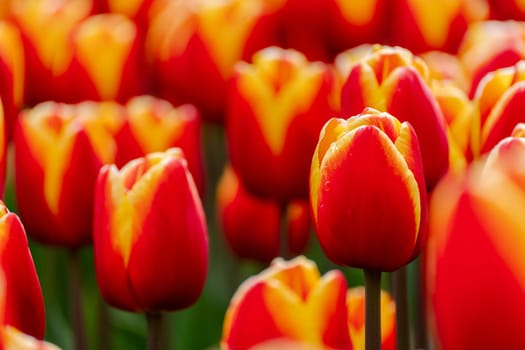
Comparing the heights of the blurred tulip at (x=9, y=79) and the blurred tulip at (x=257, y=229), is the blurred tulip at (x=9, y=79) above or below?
above

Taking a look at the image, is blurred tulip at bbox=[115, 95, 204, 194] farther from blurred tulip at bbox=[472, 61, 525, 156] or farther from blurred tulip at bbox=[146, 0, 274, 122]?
blurred tulip at bbox=[472, 61, 525, 156]

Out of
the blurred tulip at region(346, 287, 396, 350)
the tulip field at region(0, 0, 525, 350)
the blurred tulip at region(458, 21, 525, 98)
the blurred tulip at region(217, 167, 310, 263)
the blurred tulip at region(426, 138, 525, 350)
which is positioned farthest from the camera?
the blurred tulip at region(217, 167, 310, 263)

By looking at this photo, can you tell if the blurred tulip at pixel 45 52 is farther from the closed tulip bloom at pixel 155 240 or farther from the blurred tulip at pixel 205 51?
the closed tulip bloom at pixel 155 240

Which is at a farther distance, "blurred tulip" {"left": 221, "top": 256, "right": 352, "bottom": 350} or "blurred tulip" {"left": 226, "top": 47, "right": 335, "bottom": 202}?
"blurred tulip" {"left": 226, "top": 47, "right": 335, "bottom": 202}

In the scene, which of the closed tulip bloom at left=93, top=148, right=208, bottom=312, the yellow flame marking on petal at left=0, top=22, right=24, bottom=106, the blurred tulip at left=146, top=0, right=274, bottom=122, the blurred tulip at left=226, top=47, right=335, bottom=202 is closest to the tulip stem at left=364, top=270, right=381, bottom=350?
the closed tulip bloom at left=93, top=148, right=208, bottom=312

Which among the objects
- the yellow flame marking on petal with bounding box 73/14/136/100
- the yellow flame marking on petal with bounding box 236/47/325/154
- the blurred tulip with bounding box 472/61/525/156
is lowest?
the yellow flame marking on petal with bounding box 73/14/136/100

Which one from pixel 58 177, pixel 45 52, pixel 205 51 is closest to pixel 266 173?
pixel 58 177

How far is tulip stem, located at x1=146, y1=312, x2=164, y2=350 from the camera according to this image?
0.66 metres

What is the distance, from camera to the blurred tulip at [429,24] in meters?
1.07

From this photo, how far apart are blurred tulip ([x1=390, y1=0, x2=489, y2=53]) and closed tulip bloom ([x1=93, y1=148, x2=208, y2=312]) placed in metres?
0.49

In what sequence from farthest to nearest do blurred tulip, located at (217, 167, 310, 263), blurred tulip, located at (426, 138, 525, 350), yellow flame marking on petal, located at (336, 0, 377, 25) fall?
yellow flame marking on petal, located at (336, 0, 377, 25), blurred tulip, located at (217, 167, 310, 263), blurred tulip, located at (426, 138, 525, 350)

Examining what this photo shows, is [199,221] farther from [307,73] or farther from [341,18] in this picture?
[341,18]

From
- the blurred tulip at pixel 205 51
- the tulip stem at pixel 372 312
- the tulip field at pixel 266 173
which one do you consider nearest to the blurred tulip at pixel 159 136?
the tulip field at pixel 266 173

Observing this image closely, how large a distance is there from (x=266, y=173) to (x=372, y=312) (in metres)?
0.28
